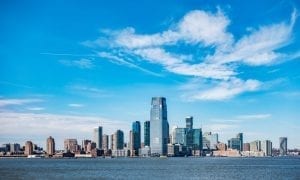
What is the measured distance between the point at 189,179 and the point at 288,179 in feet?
90.3

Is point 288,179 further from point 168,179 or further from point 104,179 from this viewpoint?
point 104,179

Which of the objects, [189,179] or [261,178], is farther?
[261,178]

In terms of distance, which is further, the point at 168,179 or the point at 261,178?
the point at 261,178

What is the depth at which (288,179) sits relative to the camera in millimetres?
141375

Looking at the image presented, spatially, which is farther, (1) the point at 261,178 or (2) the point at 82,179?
(1) the point at 261,178

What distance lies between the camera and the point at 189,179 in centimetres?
13775

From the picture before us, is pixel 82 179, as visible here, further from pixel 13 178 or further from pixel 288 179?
pixel 288 179

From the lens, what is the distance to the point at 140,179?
141 metres

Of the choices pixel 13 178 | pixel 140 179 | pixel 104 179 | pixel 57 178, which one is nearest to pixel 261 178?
pixel 140 179

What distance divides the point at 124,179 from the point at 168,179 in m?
12.6

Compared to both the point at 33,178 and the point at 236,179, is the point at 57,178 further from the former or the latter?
the point at 236,179

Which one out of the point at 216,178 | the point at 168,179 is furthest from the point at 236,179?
the point at 168,179

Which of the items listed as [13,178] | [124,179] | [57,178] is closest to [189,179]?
[124,179]

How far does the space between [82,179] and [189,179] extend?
28.5 metres
